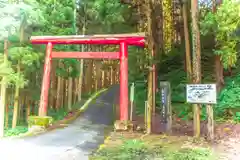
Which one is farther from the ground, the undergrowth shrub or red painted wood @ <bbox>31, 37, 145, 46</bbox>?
red painted wood @ <bbox>31, 37, 145, 46</bbox>

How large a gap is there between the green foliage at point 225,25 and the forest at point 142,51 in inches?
1.2

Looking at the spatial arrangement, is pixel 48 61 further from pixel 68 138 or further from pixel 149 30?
pixel 149 30

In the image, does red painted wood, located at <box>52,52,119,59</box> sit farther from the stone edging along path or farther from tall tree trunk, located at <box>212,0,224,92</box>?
tall tree trunk, located at <box>212,0,224,92</box>

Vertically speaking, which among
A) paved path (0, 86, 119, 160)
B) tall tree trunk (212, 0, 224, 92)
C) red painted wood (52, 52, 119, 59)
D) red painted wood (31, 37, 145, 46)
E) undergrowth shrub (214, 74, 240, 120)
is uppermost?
red painted wood (31, 37, 145, 46)

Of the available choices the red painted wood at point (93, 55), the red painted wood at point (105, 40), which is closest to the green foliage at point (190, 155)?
the red painted wood at point (105, 40)

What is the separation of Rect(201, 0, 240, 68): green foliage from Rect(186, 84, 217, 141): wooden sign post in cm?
191

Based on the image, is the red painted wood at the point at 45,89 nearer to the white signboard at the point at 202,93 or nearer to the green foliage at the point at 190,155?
the white signboard at the point at 202,93

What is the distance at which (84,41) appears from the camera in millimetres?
10914

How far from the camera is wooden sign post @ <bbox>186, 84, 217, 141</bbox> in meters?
7.37

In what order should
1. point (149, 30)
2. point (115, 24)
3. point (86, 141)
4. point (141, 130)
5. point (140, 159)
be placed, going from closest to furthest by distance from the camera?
point (140, 159) → point (86, 141) → point (149, 30) → point (141, 130) → point (115, 24)

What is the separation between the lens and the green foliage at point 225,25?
797 cm

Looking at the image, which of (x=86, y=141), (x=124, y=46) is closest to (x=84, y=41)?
(x=124, y=46)

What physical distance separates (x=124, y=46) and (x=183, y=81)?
16.8 feet

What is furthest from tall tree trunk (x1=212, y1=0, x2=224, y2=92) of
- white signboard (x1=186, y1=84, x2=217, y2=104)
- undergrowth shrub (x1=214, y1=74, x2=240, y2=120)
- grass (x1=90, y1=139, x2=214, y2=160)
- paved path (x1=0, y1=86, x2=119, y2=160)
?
paved path (x1=0, y1=86, x2=119, y2=160)
